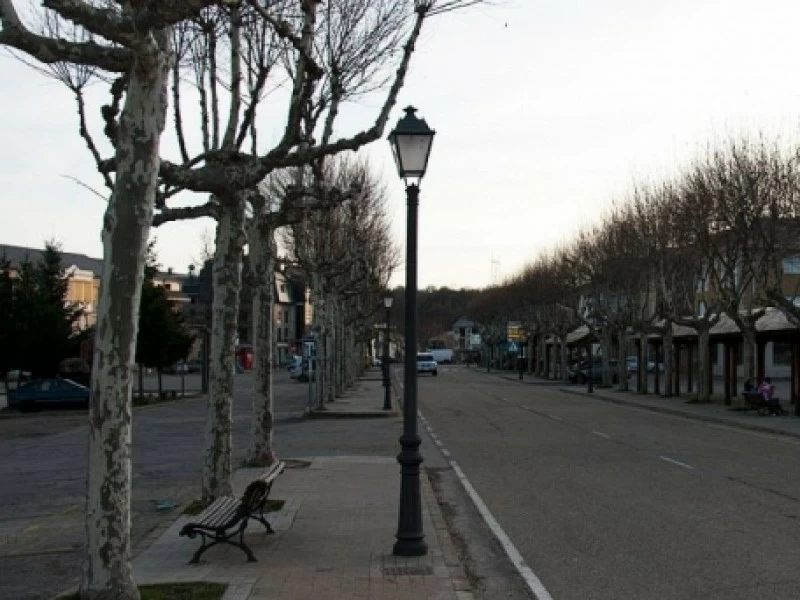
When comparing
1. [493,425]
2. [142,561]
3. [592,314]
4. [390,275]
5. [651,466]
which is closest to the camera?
[142,561]

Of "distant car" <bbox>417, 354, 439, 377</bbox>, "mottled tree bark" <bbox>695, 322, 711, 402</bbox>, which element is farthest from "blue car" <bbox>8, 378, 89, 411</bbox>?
"distant car" <bbox>417, 354, 439, 377</bbox>

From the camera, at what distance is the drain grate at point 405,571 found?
889cm

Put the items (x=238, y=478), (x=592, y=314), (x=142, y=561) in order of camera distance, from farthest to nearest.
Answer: (x=592, y=314) < (x=238, y=478) < (x=142, y=561)

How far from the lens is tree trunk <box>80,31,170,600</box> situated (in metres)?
6.91

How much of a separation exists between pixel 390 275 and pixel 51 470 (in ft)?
147

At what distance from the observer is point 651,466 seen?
18125 mm

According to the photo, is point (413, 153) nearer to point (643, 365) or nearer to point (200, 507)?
point (200, 507)

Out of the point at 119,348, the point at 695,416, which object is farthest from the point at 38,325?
the point at 119,348


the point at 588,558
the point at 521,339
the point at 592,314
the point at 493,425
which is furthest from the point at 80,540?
the point at 521,339

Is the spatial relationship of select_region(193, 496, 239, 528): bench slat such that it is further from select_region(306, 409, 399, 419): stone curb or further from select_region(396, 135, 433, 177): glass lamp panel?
select_region(306, 409, 399, 419): stone curb

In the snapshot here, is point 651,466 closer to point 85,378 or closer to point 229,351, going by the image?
point 229,351

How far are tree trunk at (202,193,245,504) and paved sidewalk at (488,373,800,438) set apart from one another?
17588 mm

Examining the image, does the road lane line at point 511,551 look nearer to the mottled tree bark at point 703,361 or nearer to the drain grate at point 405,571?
the drain grate at point 405,571

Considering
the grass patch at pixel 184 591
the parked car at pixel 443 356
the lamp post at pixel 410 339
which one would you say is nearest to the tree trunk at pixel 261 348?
the lamp post at pixel 410 339
